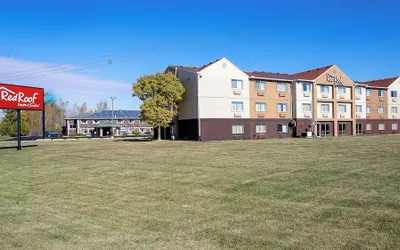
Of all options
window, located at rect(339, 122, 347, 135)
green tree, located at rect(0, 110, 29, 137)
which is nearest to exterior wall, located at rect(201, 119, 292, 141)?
window, located at rect(339, 122, 347, 135)

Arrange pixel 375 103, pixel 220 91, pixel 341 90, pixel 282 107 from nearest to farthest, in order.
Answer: pixel 220 91 → pixel 282 107 → pixel 341 90 → pixel 375 103

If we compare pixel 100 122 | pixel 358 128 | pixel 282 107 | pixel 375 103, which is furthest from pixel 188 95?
pixel 100 122

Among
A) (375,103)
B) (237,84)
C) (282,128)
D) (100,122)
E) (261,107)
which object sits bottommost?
Result: (282,128)

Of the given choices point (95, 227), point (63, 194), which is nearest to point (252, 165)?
point (63, 194)

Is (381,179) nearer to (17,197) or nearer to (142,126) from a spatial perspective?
(17,197)

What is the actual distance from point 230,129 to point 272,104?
27.4 feet

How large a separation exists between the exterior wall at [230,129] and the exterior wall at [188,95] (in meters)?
2.45

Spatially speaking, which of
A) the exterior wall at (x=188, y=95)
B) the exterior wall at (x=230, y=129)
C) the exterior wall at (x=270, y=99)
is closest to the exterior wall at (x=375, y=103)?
the exterior wall at (x=270, y=99)

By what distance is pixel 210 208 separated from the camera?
8.88m

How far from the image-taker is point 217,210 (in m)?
8.62

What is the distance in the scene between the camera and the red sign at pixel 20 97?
30.7 meters

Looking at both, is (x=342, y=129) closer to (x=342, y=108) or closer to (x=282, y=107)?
(x=342, y=108)

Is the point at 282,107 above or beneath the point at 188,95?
beneath

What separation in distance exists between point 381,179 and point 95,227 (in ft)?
31.2
